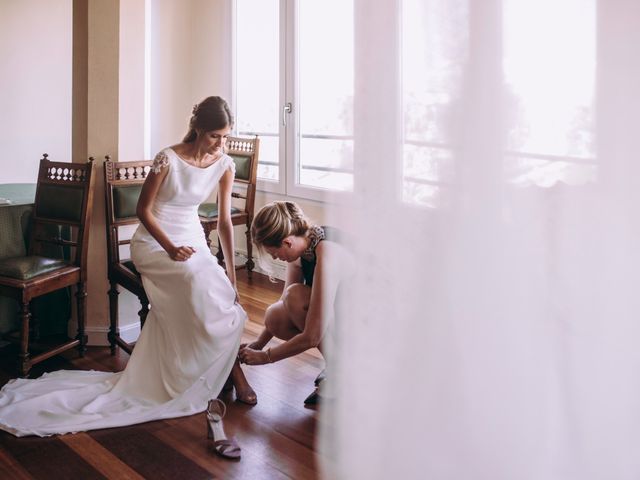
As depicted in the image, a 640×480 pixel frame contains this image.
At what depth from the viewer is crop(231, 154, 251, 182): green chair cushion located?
4547 millimetres

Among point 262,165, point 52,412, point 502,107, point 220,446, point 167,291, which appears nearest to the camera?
point 502,107

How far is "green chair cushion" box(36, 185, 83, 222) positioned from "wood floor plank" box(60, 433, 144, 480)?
1105mm

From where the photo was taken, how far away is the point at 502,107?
757 mm

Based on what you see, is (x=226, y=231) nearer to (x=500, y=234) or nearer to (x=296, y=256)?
(x=296, y=256)

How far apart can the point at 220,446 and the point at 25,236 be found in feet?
5.35

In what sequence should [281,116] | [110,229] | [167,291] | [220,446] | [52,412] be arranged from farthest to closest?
[281,116], [110,229], [167,291], [52,412], [220,446]

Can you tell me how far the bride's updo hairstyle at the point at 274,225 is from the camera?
7.07 feet

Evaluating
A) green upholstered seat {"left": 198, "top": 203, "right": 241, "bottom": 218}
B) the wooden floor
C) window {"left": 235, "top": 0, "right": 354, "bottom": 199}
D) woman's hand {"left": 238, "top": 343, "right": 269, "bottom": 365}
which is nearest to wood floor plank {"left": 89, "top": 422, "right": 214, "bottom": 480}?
the wooden floor

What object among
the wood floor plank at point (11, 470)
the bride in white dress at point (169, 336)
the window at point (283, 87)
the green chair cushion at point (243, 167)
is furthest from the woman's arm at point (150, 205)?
the green chair cushion at point (243, 167)

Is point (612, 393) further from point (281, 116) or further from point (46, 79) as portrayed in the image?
point (46, 79)

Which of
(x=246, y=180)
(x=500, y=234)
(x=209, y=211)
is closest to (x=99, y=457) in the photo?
(x=500, y=234)

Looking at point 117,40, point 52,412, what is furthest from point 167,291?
point 117,40

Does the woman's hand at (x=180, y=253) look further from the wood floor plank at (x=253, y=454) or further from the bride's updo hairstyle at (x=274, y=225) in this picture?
the wood floor plank at (x=253, y=454)

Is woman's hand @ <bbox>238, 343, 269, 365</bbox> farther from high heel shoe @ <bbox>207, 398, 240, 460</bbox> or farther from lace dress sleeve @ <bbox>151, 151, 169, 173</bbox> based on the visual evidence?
lace dress sleeve @ <bbox>151, 151, 169, 173</bbox>
